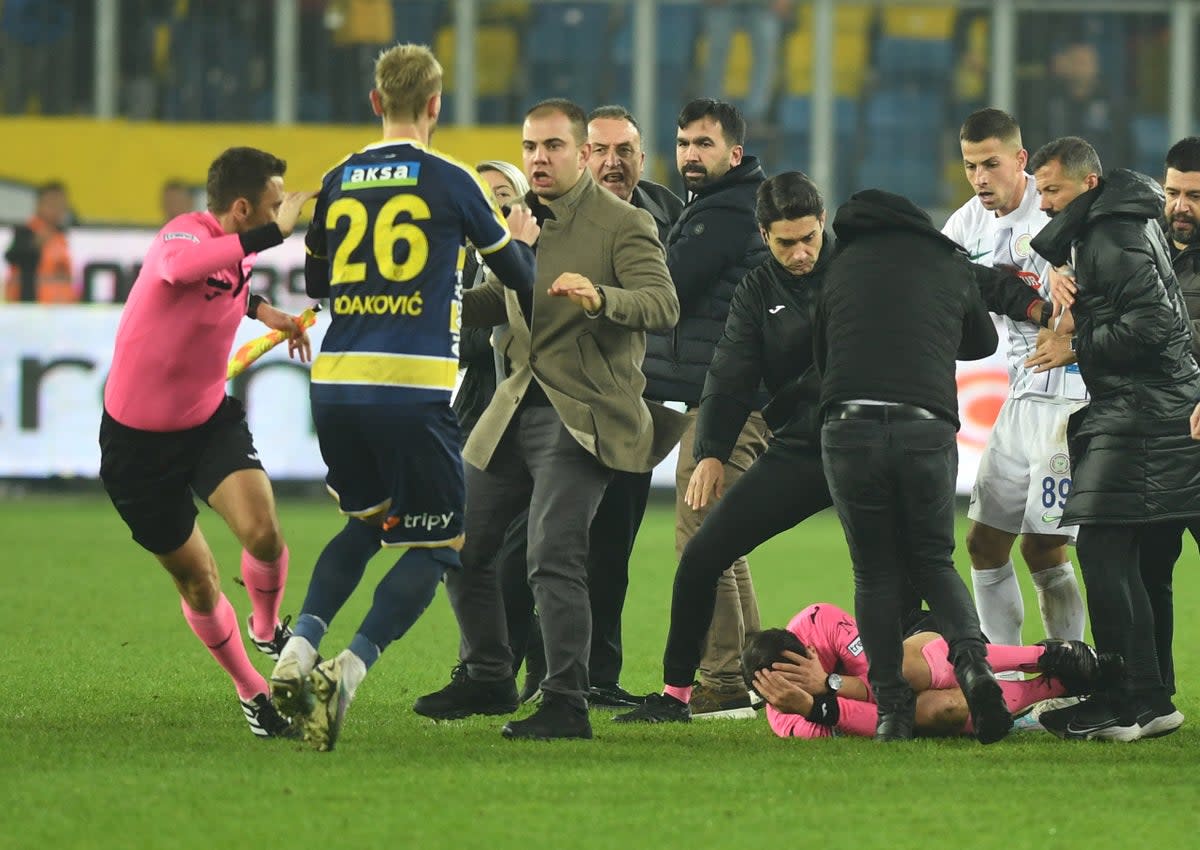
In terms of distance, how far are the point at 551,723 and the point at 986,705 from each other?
137 cm

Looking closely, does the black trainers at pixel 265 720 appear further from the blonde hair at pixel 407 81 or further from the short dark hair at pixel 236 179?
the blonde hair at pixel 407 81

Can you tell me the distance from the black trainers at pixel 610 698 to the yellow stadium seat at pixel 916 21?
1783 cm

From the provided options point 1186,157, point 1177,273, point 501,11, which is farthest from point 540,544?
point 501,11

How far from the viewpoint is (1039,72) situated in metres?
24.3

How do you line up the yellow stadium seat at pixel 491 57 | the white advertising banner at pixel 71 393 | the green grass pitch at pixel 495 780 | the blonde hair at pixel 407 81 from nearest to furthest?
the green grass pitch at pixel 495 780, the blonde hair at pixel 407 81, the white advertising banner at pixel 71 393, the yellow stadium seat at pixel 491 57

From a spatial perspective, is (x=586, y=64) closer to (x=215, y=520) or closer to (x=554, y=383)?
(x=215, y=520)

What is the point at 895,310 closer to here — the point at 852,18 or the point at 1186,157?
the point at 1186,157

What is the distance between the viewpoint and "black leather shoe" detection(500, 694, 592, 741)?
6.46m

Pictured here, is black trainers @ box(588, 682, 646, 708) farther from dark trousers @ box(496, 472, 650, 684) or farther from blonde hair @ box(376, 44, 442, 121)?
blonde hair @ box(376, 44, 442, 121)

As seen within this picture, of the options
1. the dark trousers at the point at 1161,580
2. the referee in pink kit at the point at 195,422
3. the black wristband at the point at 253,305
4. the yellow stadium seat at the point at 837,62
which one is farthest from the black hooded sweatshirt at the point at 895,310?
the yellow stadium seat at the point at 837,62

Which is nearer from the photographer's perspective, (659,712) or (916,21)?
(659,712)

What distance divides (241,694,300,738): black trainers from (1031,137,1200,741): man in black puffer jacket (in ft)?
8.38

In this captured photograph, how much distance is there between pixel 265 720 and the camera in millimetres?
6590

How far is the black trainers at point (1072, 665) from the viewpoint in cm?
677
